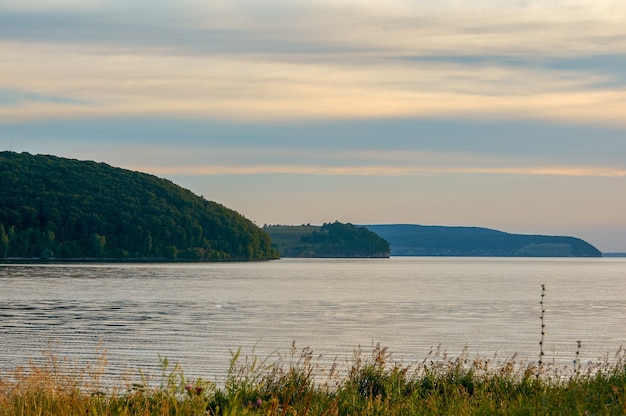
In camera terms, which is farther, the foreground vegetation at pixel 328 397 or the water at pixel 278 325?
the water at pixel 278 325

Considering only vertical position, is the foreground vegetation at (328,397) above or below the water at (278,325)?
above

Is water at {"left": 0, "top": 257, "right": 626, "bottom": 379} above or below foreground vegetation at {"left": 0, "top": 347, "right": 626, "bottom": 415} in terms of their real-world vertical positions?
below

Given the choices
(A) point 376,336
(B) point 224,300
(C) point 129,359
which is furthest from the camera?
(B) point 224,300

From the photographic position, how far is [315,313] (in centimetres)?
7200

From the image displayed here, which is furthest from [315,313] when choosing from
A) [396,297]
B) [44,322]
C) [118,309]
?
[396,297]

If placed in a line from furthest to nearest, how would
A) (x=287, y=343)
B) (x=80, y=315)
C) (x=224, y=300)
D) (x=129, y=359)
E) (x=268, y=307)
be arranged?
(x=224, y=300) → (x=268, y=307) → (x=80, y=315) → (x=287, y=343) → (x=129, y=359)

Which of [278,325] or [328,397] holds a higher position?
[328,397]

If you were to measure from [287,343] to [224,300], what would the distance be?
42.2 meters

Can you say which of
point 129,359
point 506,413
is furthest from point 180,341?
point 506,413

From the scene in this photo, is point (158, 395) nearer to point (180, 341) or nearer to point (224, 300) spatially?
point (180, 341)

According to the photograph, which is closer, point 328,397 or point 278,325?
point 328,397

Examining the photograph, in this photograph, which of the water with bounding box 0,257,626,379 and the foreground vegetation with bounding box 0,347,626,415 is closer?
the foreground vegetation with bounding box 0,347,626,415

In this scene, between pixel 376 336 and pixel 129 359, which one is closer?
pixel 129 359

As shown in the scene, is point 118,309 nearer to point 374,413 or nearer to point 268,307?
point 268,307
